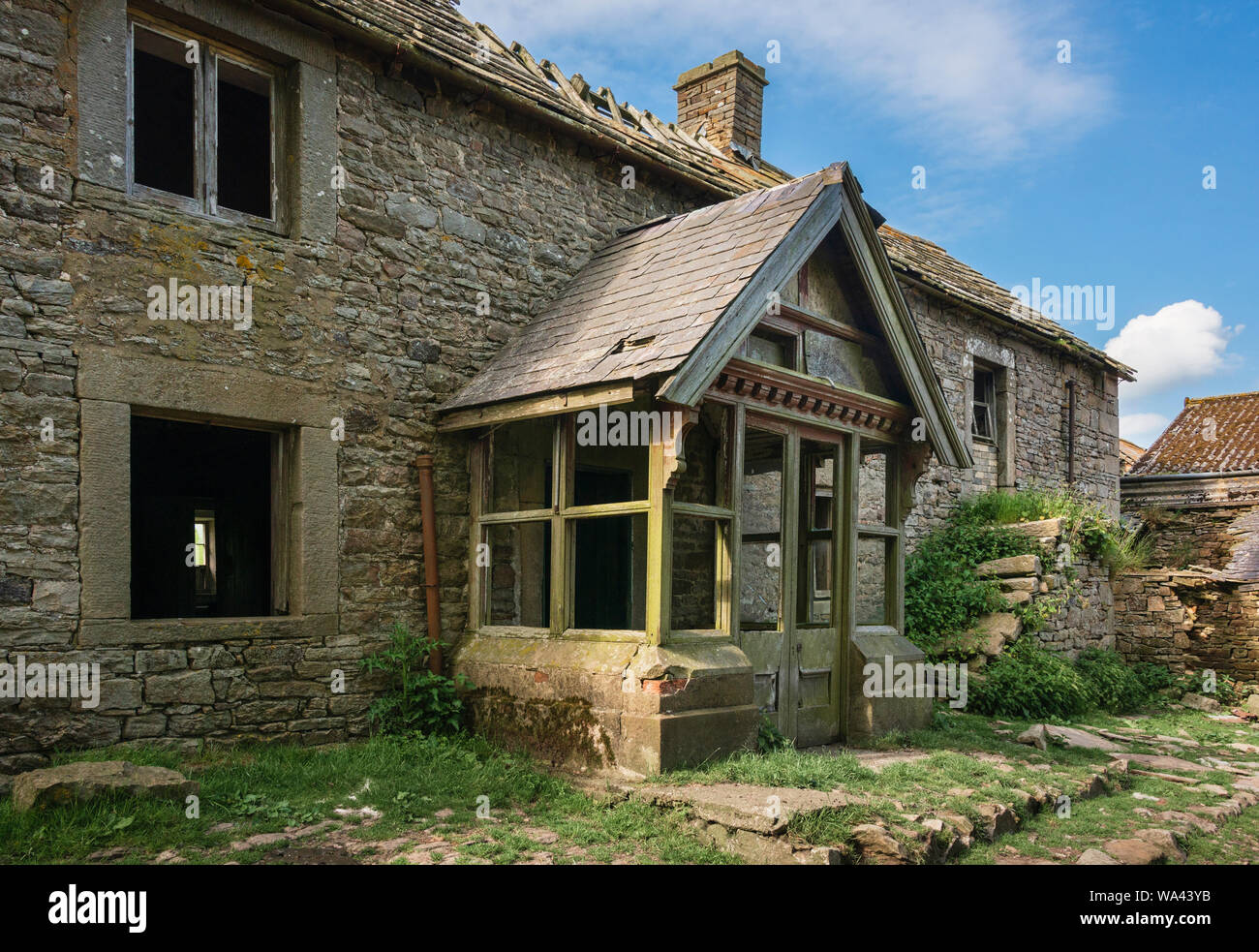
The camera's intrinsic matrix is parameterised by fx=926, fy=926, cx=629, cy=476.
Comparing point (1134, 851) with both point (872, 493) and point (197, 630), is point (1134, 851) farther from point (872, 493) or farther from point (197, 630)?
point (872, 493)

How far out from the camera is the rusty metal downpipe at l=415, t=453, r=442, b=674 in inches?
302

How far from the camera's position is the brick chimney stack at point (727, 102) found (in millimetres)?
14734

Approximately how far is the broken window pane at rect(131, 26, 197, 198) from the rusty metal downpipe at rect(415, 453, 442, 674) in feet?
9.95

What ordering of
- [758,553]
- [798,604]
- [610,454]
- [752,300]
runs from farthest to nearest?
[758,553]
[610,454]
[798,604]
[752,300]

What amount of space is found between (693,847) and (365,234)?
5413mm

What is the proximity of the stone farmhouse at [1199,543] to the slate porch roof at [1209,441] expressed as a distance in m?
0.02

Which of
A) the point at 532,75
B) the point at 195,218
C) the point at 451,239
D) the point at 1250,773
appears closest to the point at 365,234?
the point at 451,239

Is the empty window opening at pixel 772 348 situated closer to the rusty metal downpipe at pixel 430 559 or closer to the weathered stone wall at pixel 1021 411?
the rusty metal downpipe at pixel 430 559

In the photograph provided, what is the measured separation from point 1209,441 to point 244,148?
22.7m

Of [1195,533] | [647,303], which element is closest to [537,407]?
[647,303]

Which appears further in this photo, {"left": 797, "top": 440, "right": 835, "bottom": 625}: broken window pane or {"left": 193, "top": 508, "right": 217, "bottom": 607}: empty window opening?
{"left": 193, "top": 508, "right": 217, "bottom": 607}: empty window opening

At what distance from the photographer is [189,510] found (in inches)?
465

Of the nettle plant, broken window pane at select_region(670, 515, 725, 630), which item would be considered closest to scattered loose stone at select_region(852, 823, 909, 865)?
the nettle plant

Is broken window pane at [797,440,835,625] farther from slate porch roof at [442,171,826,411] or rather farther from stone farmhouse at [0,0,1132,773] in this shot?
slate porch roof at [442,171,826,411]
